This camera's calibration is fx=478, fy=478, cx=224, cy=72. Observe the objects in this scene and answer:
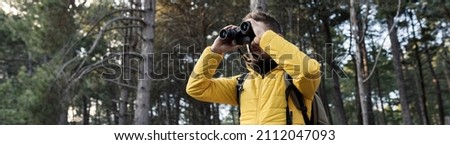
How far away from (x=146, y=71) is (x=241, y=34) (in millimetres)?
5812

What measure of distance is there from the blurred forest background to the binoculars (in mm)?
2164

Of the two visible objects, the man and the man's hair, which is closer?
the man

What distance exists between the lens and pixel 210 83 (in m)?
2.45

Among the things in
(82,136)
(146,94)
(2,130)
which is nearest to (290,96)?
(82,136)

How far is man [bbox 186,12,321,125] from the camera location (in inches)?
81.4

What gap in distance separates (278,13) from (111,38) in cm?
558

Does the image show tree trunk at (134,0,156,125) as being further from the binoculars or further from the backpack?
the backpack

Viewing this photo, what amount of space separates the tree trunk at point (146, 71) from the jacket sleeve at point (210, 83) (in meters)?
5.51

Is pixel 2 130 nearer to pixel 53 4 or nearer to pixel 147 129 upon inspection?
pixel 147 129

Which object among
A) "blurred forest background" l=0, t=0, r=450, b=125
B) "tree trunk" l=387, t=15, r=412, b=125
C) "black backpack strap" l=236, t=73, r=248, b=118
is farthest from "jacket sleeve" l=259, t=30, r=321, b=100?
"tree trunk" l=387, t=15, r=412, b=125

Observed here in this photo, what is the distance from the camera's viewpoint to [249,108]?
223 cm

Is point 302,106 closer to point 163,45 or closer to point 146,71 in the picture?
point 146,71

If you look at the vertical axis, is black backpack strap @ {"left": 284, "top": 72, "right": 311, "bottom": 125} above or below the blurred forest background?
below

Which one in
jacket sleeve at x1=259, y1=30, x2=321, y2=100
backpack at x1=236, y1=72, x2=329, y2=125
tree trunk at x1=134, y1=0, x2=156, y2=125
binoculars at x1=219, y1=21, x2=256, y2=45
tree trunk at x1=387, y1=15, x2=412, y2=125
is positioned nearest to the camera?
jacket sleeve at x1=259, y1=30, x2=321, y2=100
